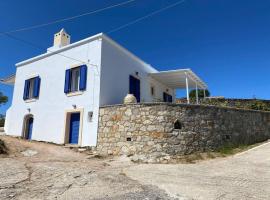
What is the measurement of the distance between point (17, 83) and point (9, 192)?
495 inches

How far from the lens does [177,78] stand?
54.1ft

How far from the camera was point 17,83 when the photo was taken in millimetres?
16031

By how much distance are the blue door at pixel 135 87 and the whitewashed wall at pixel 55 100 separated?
3.15 metres

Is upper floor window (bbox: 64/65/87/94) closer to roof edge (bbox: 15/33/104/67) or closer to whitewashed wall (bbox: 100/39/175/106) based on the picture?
whitewashed wall (bbox: 100/39/175/106)

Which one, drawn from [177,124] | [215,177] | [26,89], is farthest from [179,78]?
[26,89]

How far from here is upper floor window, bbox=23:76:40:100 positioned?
14.2 meters

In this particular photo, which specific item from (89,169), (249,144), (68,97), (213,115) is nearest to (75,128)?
(68,97)

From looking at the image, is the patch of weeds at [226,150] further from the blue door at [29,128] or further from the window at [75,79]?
the blue door at [29,128]

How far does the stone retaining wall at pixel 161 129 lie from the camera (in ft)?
32.2

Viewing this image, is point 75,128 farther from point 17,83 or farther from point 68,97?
point 17,83

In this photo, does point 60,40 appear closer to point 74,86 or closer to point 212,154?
point 74,86

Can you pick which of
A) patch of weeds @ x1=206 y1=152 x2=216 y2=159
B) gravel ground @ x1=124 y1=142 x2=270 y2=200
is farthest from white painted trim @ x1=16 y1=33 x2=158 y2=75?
patch of weeds @ x1=206 y1=152 x2=216 y2=159

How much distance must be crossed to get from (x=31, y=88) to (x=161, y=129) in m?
9.98

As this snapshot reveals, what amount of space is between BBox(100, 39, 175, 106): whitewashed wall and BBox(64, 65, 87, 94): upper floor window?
1.13m
